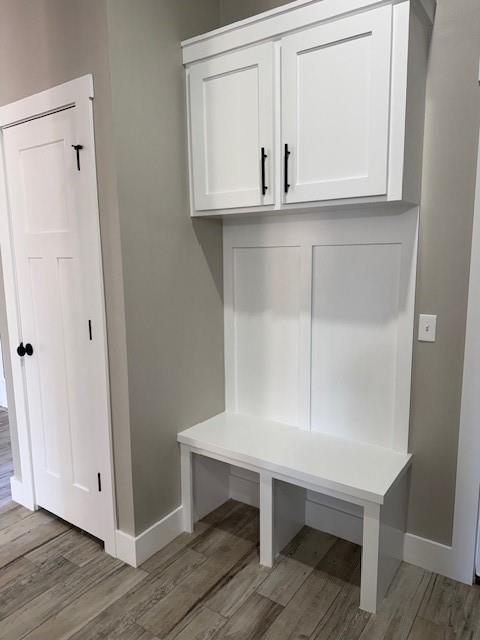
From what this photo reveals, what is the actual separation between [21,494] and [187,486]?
105 centimetres

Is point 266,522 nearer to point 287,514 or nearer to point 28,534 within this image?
point 287,514

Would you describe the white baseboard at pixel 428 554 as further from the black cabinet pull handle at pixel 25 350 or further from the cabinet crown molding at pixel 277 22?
the cabinet crown molding at pixel 277 22

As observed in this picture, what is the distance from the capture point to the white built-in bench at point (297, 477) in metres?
1.82

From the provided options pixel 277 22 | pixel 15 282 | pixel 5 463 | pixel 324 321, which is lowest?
pixel 5 463

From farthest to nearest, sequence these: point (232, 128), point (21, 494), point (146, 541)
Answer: point (21, 494) < point (146, 541) < point (232, 128)

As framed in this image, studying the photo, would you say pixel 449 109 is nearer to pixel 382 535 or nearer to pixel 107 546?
pixel 382 535

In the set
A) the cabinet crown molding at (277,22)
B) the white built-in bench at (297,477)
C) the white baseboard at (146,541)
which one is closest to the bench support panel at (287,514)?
the white built-in bench at (297,477)

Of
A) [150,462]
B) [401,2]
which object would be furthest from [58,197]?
[401,2]

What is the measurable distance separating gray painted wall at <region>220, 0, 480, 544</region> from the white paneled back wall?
0.23ft

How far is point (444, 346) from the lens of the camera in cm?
Result: 192

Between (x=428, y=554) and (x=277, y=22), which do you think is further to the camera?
(x=428, y=554)

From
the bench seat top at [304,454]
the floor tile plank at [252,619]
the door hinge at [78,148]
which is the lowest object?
the floor tile plank at [252,619]

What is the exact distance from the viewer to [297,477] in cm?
194

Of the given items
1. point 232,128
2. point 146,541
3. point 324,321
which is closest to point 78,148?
point 232,128
